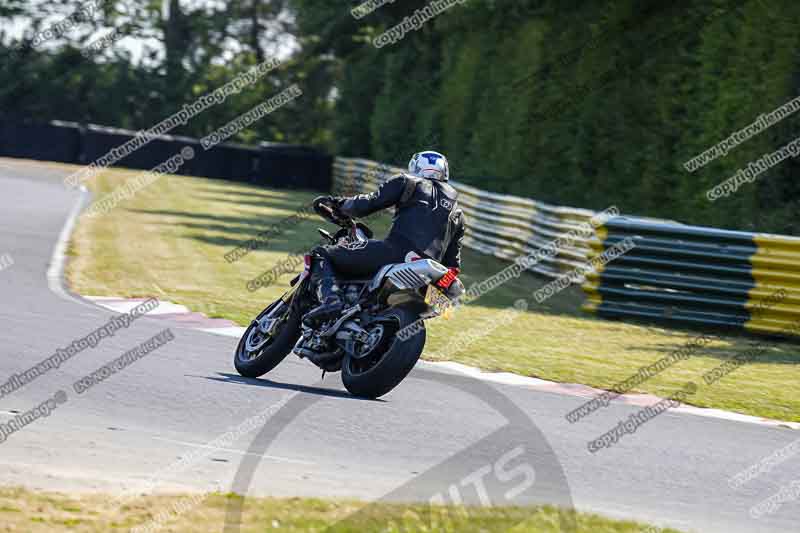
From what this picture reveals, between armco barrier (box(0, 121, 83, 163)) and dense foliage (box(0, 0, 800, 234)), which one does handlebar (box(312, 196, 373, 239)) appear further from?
armco barrier (box(0, 121, 83, 163))

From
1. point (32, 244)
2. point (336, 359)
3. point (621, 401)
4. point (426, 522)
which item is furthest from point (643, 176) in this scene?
Result: point (426, 522)

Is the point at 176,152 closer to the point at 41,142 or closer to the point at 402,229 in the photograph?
the point at 41,142

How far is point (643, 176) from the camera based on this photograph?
25.3m

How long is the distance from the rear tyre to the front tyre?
2.17 feet

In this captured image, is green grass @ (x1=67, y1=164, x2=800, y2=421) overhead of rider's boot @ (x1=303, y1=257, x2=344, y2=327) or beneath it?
beneath

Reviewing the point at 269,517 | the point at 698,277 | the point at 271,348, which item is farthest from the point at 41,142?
the point at 269,517

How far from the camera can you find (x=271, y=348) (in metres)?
10.4

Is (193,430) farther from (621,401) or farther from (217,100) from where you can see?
(217,100)

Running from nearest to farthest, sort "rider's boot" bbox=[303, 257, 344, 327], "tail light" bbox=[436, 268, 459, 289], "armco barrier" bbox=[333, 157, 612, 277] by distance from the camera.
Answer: "tail light" bbox=[436, 268, 459, 289] < "rider's boot" bbox=[303, 257, 344, 327] < "armco barrier" bbox=[333, 157, 612, 277]

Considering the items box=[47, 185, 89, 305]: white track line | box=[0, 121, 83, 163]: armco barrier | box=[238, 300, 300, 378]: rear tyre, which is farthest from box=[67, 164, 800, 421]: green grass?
box=[0, 121, 83, 163]: armco barrier

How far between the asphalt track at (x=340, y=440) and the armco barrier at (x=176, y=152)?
3829cm

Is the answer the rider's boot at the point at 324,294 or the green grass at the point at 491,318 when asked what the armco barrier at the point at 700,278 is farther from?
the rider's boot at the point at 324,294

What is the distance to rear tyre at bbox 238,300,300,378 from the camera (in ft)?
34.0

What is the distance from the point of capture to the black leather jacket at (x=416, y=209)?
9977 millimetres
